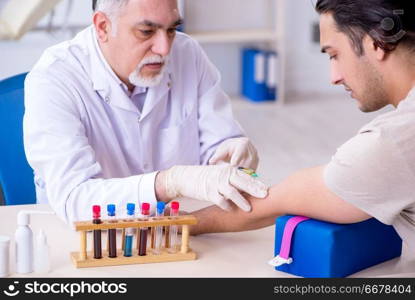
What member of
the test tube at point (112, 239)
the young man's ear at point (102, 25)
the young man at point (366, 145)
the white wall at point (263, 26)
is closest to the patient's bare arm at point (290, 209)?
the young man at point (366, 145)

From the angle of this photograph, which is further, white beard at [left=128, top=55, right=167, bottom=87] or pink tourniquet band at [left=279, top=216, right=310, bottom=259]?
white beard at [left=128, top=55, right=167, bottom=87]

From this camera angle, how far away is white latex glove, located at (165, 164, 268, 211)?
168 cm

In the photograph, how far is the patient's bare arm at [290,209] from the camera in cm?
153

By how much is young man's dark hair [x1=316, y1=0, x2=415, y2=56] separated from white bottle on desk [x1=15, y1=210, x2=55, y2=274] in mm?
727

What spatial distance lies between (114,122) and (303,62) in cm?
395

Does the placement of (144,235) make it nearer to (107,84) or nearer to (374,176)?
(374,176)

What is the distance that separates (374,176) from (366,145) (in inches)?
2.3

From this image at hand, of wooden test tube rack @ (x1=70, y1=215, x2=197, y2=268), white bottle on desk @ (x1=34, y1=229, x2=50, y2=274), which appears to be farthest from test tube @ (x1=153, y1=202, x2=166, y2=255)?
white bottle on desk @ (x1=34, y1=229, x2=50, y2=274)

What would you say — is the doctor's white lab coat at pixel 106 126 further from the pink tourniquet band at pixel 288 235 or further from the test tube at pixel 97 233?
the pink tourniquet band at pixel 288 235

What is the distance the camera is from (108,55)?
2072mm

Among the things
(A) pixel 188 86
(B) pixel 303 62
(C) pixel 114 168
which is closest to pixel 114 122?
(C) pixel 114 168

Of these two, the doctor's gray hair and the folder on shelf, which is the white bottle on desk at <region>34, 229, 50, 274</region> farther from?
the folder on shelf

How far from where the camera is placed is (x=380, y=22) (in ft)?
5.08

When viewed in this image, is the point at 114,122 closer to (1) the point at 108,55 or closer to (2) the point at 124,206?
(1) the point at 108,55
